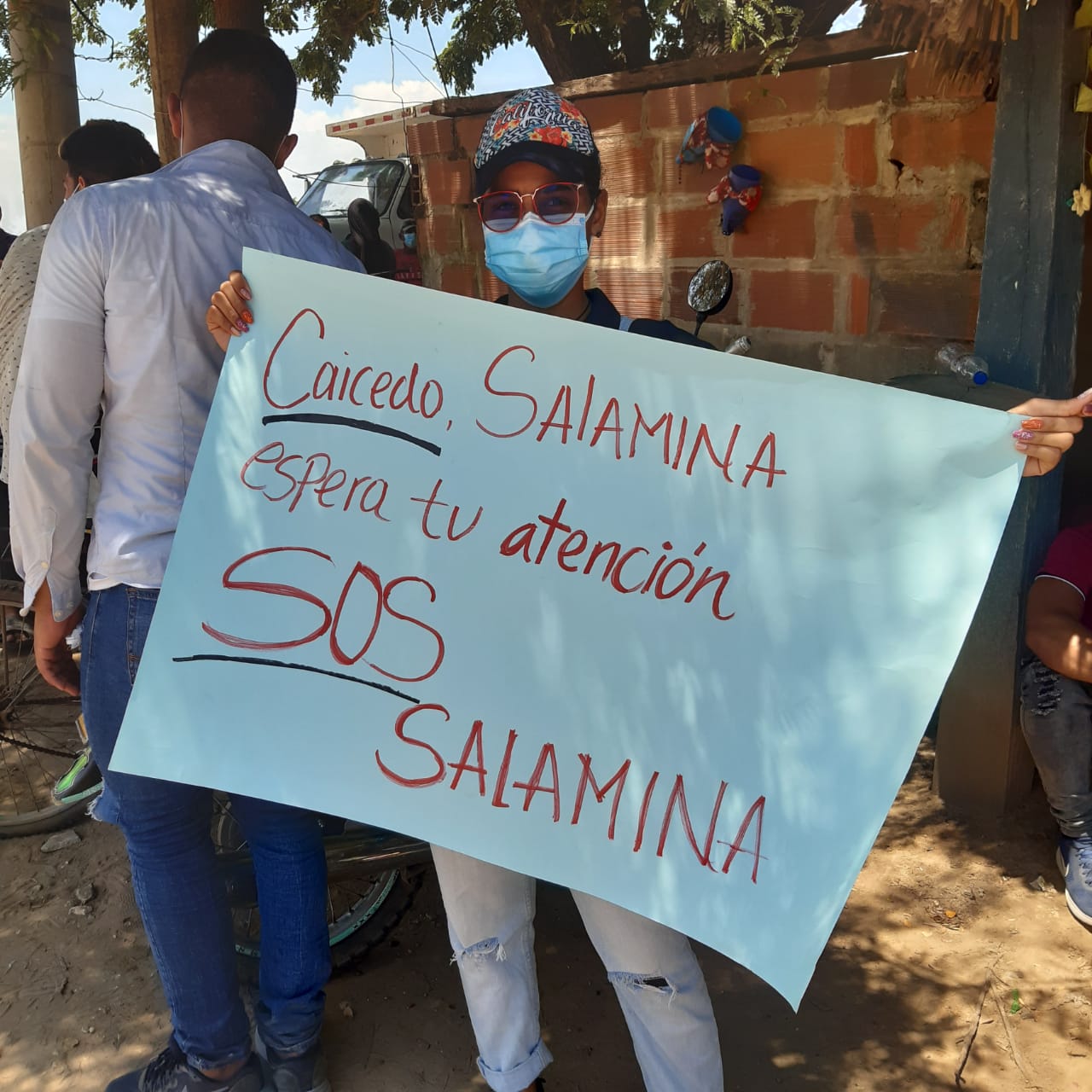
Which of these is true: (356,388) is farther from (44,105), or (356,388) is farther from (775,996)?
(44,105)

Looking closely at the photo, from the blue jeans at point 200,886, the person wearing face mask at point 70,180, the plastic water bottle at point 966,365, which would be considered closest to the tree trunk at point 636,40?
the person wearing face mask at point 70,180

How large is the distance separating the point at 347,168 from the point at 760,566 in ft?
37.7

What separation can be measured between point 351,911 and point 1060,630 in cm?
200

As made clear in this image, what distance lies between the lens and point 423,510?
1.79 metres

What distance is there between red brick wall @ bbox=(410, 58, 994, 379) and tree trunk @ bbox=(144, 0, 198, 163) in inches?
58.9

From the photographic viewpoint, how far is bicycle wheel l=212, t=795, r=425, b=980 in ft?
9.18

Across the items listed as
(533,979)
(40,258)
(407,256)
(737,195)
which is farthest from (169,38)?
(407,256)

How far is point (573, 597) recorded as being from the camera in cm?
172

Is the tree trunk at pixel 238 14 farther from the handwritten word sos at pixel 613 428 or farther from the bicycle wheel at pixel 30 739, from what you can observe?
the handwritten word sos at pixel 613 428

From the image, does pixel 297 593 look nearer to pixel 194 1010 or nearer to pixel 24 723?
pixel 194 1010

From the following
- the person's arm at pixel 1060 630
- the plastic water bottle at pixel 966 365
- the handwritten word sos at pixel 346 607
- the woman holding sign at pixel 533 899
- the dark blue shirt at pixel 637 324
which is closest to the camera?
the handwritten word sos at pixel 346 607

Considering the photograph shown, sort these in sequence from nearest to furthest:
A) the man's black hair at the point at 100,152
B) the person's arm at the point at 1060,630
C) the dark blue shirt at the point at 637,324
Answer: the dark blue shirt at the point at 637,324 → the person's arm at the point at 1060,630 → the man's black hair at the point at 100,152

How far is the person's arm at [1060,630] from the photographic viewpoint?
2.66m

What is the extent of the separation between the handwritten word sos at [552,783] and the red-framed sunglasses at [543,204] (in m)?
1.00
